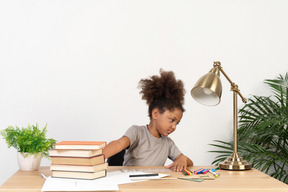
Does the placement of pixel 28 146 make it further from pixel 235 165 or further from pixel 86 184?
pixel 235 165

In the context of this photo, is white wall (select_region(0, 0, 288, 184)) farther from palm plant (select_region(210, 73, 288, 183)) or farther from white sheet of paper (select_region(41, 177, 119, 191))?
white sheet of paper (select_region(41, 177, 119, 191))

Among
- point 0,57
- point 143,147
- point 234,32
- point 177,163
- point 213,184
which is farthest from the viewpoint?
point 234,32

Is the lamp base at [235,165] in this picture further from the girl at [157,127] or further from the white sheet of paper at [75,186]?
the white sheet of paper at [75,186]

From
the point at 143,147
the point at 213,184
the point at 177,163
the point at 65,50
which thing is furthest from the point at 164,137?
the point at 65,50

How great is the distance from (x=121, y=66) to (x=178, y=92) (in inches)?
42.3

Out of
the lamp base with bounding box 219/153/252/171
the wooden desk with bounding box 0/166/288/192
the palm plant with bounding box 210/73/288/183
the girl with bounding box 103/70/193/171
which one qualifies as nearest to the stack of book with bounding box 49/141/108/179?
the wooden desk with bounding box 0/166/288/192

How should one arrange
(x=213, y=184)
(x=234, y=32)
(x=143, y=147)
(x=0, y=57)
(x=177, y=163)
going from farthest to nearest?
(x=234, y=32) < (x=0, y=57) < (x=143, y=147) < (x=177, y=163) < (x=213, y=184)

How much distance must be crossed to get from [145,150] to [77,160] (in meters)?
0.72

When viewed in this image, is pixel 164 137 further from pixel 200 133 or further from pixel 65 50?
pixel 65 50

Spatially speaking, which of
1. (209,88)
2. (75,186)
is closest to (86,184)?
(75,186)

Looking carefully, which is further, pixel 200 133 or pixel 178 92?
pixel 200 133

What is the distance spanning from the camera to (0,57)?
310 cm

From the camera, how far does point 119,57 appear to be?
320 centimetres

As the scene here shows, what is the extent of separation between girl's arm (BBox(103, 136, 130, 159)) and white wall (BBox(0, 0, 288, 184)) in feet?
3.53
